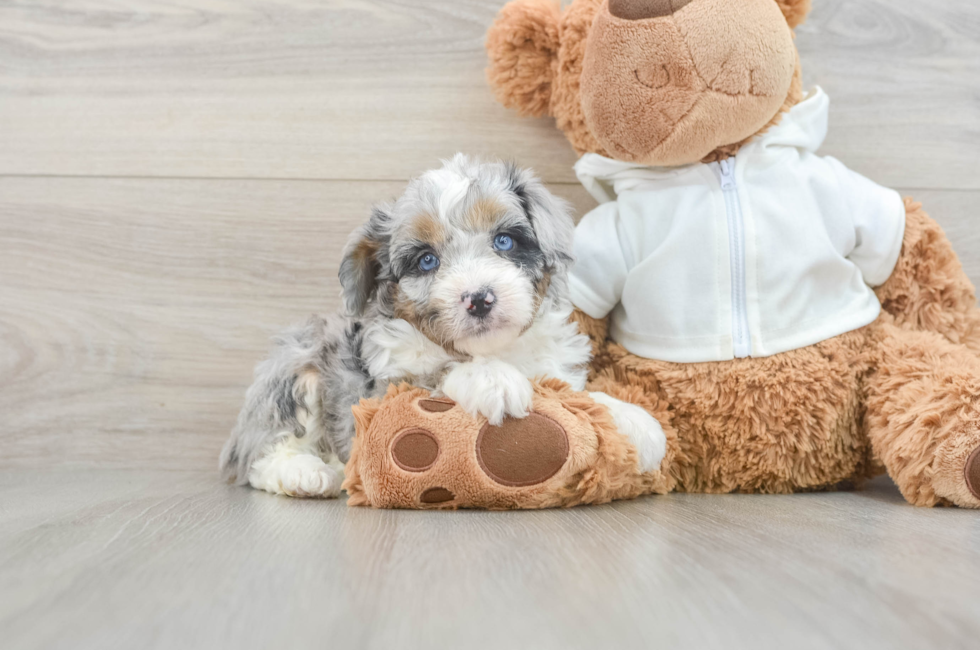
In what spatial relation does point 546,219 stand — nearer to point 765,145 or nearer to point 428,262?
point 428,262

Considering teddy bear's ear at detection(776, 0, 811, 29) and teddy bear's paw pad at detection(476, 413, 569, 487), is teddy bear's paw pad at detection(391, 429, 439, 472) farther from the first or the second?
teddy bear's ear at detection(776, 0, 811, 29)

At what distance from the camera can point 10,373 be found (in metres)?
1.94

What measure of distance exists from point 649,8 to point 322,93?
36.3 inches

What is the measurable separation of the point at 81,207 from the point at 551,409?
1.45 m

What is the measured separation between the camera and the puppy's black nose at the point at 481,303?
1.26m

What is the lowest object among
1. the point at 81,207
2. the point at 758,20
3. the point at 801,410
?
the point at 801,410

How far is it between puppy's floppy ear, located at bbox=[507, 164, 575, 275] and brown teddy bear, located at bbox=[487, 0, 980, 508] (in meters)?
0.15

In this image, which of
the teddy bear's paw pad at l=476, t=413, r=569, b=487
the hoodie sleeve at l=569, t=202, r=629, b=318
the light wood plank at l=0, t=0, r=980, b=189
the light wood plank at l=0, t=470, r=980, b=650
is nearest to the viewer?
the light wood plank at l=0, t=470, r=980, b=650

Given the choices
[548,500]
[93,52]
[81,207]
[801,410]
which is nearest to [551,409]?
[548,500]

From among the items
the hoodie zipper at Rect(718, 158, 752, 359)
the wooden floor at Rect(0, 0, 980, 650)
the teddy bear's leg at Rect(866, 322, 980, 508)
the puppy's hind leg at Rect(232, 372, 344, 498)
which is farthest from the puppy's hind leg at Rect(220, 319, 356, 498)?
the teddy bear's leg at Rect(866, 322, 980, 508)

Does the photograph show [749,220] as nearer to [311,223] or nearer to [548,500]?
[548,500]

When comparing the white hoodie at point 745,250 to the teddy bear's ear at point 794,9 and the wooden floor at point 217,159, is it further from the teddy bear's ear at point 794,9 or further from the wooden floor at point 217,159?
the wooden floor at point 217,159

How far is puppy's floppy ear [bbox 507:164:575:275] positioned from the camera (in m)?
1.41

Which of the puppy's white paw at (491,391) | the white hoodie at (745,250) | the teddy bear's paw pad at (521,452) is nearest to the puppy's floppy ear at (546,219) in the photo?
the white hoodie at (745,250)
